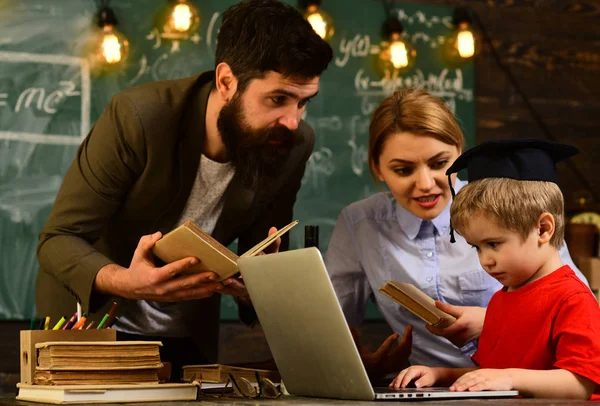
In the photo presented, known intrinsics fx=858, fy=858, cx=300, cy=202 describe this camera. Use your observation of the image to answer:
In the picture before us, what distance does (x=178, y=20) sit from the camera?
3.86 metres

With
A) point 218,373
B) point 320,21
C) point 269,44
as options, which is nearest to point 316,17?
point 320,21

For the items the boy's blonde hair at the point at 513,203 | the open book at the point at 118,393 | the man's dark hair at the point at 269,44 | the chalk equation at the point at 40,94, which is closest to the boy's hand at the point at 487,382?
the boy's blonde hair at the point at 513,203

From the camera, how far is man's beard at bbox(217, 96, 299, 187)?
2254mm

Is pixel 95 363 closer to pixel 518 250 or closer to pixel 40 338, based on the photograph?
pixel 40 338

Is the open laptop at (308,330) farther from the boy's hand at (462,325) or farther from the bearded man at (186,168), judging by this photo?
the bearded man at (186,168)

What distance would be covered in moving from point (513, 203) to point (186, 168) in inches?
36.6

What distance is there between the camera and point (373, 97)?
163 inches

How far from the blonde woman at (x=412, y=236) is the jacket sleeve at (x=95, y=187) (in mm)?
585

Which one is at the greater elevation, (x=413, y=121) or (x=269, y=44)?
(x=269, y=44)

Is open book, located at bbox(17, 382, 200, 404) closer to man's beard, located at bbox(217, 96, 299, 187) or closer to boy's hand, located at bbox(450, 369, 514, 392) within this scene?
boy's hand, located at bbox(450, 369, 514, 392)

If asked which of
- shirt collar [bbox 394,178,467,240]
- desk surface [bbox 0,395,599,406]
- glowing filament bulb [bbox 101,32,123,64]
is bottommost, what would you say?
desk surface [bbox 0,395,599,406]

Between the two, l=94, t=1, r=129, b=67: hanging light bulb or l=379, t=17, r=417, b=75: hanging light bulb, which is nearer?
l=94, t=1, r=129, b=67: hanging light bulb

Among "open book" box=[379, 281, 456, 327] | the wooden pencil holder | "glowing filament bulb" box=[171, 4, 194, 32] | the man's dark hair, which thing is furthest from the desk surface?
"glowing filament bulb" box=[171, 4, 194, 32]

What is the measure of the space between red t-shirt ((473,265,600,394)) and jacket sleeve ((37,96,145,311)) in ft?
3.20
